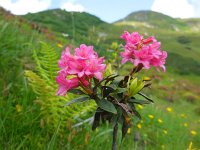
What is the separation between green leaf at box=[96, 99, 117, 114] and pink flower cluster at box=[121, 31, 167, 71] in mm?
210

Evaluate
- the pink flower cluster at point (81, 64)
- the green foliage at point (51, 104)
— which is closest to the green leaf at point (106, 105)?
the pink flower cluster at point (81, 64)

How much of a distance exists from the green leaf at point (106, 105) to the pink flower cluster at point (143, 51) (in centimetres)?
21

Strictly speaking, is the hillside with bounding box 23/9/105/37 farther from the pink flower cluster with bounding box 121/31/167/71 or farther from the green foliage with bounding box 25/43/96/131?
the pink flower cluster with bounding box 121/31/167/71

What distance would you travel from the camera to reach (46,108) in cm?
287

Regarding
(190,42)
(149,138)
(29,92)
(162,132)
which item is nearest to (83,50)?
(29,92)

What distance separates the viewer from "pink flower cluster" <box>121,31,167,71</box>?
1.57 m

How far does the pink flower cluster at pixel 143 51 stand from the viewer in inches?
61.8

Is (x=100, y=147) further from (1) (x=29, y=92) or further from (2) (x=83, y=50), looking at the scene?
(2) (x=83, y=50)

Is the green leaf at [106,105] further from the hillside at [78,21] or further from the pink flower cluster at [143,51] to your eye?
Result: the hillside at [78,21]

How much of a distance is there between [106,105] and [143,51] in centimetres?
29

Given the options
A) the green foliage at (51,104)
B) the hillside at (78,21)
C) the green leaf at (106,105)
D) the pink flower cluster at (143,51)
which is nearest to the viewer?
the green leaf at (106,105)

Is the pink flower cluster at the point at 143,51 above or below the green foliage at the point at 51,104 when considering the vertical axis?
above

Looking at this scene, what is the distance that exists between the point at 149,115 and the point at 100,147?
329cm

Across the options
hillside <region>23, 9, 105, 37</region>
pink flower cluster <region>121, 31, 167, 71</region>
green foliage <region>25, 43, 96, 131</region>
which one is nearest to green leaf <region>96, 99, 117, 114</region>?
pink flower cluster <region>121, 31, 167, 71</region>
